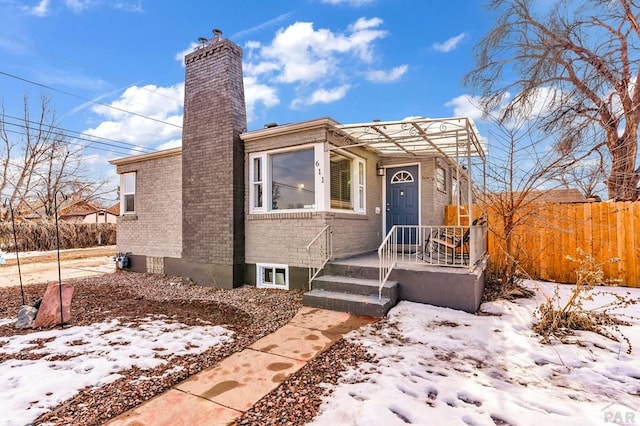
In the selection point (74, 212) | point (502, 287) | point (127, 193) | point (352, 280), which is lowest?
point (502, 287)

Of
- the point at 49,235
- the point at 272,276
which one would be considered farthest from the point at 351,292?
the point at 49,235

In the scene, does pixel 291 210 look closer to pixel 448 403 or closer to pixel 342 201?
pixel 342 201

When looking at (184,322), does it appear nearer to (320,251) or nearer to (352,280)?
(320,251)

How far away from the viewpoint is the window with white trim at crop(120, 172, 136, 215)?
31.9 feet

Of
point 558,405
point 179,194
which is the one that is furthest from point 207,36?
point 558,405

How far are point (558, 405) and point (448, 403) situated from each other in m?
0.88

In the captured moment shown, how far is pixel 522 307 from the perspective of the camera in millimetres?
5184

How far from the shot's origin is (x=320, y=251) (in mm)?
6266

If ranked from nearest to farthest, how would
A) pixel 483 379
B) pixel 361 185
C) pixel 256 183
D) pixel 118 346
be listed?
1. pixel 483 379
2. pixel 118 346
3. pixel 256 183
4. pixel 361 185

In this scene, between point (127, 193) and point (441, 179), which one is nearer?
point (441, 179)

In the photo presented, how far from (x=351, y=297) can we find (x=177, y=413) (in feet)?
10.6

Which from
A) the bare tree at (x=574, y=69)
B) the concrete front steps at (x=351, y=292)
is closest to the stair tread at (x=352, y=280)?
the concrete front steps at (x=351, y=292)

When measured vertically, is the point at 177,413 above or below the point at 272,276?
below

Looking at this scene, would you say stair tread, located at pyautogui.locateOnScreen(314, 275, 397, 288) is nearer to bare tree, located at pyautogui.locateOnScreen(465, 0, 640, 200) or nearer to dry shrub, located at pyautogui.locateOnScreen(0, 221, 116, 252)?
bare tree, located at pyautogui.locateOnScreen(465, 0, 640, 200)
